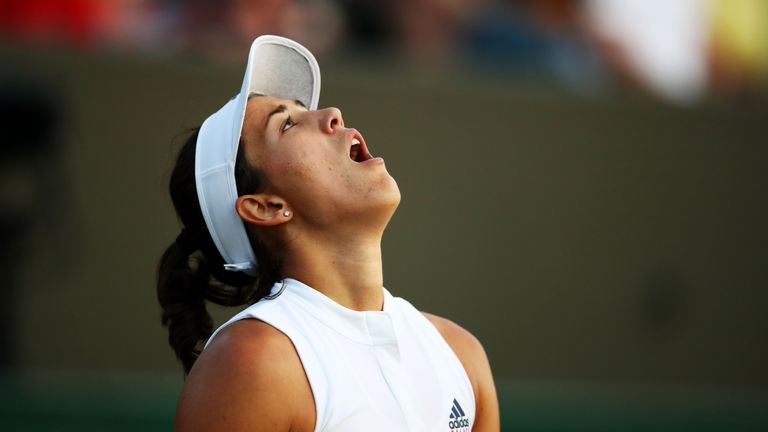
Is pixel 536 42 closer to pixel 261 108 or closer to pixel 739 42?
pixel 739 42

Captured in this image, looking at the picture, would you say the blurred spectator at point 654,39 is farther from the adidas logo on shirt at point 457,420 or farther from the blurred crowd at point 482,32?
the adidas logo on shirt at point 457,420

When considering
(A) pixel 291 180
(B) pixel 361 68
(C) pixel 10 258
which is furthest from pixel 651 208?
(A) pixel 291 180

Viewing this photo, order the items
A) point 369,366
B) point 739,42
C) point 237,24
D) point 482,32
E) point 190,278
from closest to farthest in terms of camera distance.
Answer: point 369,366 → point 190,278 → point 237,24 → point 482,32 → point 739,42

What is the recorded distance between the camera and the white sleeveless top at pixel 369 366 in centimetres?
226

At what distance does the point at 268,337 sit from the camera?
Answer: 2.26 metres

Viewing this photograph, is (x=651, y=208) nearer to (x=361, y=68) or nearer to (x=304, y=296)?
(x=361, y=68)

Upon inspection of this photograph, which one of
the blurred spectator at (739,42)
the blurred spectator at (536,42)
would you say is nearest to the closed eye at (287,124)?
the blurred spectator at (536,42)

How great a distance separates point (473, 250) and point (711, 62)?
2.88 meters

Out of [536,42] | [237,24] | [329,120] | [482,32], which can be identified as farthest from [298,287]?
[536,42]

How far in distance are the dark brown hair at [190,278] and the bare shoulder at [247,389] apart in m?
0.33

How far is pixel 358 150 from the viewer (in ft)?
8.71

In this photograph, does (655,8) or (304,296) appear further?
(655,8)

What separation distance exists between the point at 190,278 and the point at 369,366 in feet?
1.65

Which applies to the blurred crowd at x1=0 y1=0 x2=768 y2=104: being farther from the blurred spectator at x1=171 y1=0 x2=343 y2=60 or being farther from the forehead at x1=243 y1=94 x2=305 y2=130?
the forehead at x1=243 y1=94 x2=305 y2=130
